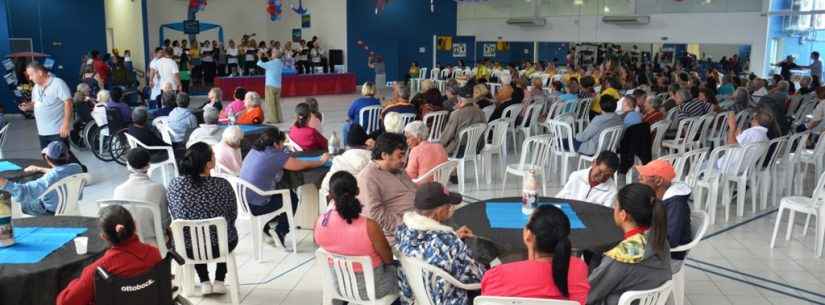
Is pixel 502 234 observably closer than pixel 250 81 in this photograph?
Yes

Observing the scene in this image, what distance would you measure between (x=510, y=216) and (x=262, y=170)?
1967 millimetres

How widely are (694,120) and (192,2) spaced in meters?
14.5

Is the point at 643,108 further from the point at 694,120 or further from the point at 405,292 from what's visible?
the point at 405,292

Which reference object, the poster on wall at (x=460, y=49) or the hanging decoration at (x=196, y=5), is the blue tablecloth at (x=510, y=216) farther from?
the poster on wall at (x=460, y=49)

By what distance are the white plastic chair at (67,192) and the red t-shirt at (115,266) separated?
174cm

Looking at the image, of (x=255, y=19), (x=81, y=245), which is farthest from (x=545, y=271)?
(x=255, y=19)

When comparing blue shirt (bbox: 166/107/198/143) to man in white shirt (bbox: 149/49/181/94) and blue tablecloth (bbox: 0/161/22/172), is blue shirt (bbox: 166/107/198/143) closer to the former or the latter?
blue tablecloth (bbox: 0/161/22/172)

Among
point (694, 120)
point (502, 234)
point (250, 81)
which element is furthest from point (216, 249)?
point (250, 81)

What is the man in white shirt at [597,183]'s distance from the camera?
14.5 feet

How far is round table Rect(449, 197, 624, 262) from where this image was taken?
3.65 metres

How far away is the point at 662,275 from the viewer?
313 centimetres

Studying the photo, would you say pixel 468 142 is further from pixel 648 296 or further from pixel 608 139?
pixel 648 296

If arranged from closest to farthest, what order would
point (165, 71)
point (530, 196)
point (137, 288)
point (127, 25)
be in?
point (137, 288), point (530, 196), point (165, 71), point (127, 25)

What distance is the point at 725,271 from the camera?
5328mm
